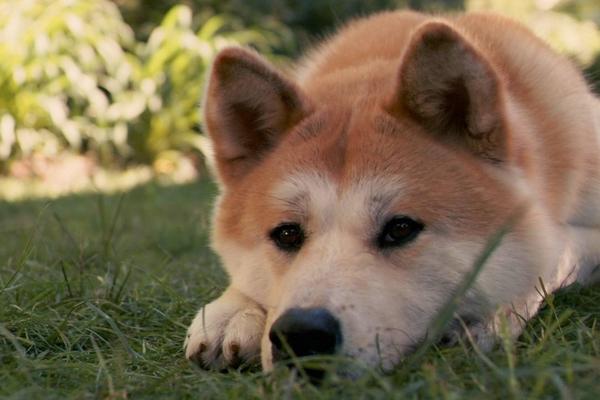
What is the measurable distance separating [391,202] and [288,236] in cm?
35

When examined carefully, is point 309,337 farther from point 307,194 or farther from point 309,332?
point 307,194

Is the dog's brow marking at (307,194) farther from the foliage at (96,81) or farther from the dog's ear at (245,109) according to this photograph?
the foliage at (96,81)

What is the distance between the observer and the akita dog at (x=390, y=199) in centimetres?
232

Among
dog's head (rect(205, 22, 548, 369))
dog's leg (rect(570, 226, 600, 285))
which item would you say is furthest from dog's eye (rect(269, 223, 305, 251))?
dog's leg (rect(570, 226, 600, 285))

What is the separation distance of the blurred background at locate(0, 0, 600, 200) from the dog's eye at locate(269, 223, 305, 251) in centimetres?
516

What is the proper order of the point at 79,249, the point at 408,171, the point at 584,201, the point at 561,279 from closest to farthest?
the point at 408,171 < the point at 561,279 < the point at 584,201 < the point at 79,249

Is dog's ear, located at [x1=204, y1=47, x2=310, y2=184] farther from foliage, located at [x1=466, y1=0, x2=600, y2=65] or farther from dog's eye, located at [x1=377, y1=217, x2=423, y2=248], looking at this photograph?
foliage, located at [x1=466, y1=0, x2=600, y2=65]

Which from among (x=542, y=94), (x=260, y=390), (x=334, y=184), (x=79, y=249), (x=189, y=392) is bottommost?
(x=79, y=249)

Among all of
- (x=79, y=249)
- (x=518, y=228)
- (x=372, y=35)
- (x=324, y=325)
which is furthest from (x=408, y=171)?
(x=79, y=249)

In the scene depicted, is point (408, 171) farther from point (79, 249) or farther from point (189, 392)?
point (79, 249)

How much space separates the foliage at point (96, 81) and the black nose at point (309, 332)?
6329 millimetres

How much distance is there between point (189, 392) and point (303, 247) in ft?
1.97

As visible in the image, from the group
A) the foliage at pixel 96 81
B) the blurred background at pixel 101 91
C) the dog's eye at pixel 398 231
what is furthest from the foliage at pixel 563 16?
the dog's eye at pixel 398 231

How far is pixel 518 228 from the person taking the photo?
2.62 m
